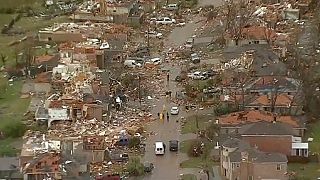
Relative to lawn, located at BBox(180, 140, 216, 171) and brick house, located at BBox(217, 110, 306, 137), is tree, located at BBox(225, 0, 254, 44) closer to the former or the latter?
brick house, located at BBox(217, 110, 306, 137)

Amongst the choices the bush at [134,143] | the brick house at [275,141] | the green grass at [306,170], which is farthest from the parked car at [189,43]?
the green grass at [306,170]

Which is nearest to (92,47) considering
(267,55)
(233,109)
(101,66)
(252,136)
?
(101,66)

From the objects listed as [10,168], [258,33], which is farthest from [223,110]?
[258,33]

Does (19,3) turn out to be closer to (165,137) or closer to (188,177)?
(165,137)

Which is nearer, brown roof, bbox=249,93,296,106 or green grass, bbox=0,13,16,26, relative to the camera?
brown roof, bbox=249,93,296,106

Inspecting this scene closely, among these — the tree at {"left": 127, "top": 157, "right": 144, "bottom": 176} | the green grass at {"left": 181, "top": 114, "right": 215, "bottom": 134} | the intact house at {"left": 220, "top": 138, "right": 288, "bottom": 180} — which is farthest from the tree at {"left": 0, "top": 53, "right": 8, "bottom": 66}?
the intact house at {"left": 220, "top": 138, "right": 288, "bottom": 180}

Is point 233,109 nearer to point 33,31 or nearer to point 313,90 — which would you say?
point 313,90
